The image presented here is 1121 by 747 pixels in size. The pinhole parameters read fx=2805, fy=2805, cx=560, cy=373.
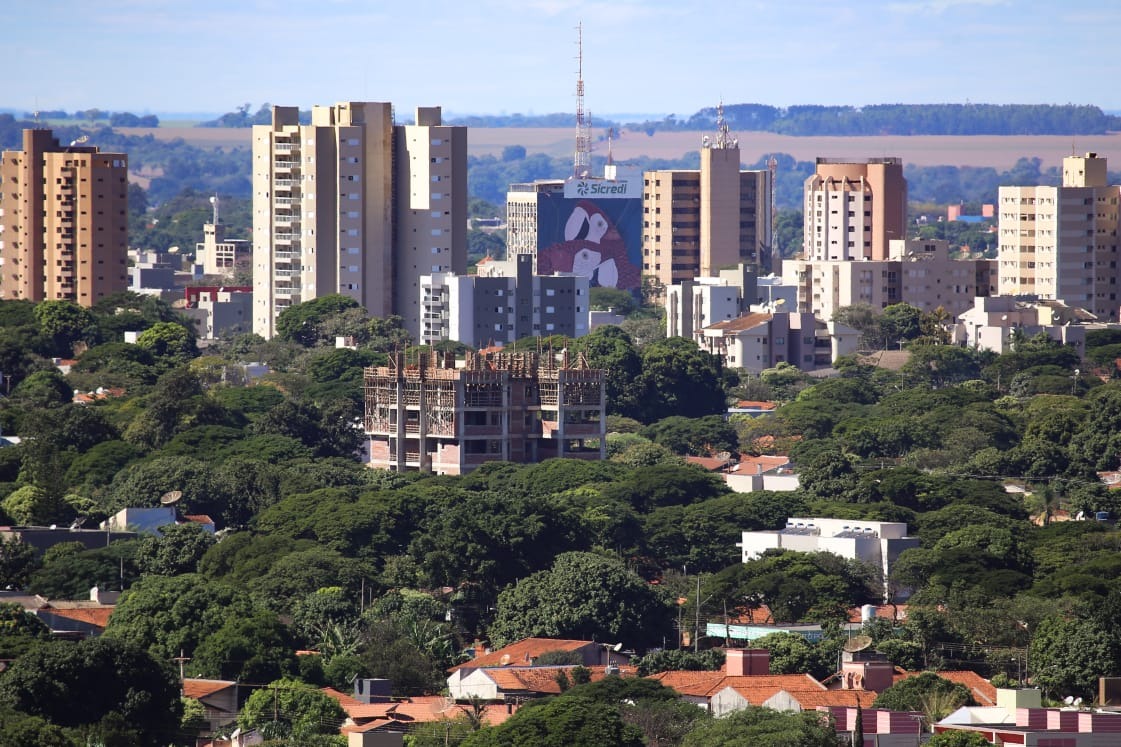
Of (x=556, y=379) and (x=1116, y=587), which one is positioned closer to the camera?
(x=1116, y=587)

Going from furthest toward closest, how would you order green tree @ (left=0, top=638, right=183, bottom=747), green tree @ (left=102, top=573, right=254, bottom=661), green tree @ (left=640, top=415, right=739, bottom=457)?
green tree @ (left=640, top=415, right=739, bottom=457) → green tree @ (left=102, top=573, right=254, bottom=661) → green tree @ (left=0, top=638, right=183, bottom=747)

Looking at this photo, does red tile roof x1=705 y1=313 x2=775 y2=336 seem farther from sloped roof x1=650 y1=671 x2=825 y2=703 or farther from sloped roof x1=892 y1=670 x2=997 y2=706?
sloped roof x1=650 y1=671 x2=825 y2=703

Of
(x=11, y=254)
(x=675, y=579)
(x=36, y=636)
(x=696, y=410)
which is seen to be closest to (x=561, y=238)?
(x=11, y=254)

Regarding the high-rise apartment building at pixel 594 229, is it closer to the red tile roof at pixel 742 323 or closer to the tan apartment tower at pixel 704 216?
the tan apartment tower at pixel 704 216

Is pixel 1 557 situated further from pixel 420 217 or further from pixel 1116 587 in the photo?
pixel 420 217

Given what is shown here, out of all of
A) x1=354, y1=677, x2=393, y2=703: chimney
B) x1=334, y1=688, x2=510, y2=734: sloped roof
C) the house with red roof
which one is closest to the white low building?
x1=354, y1=677, x2=393, y2=703: chimney
